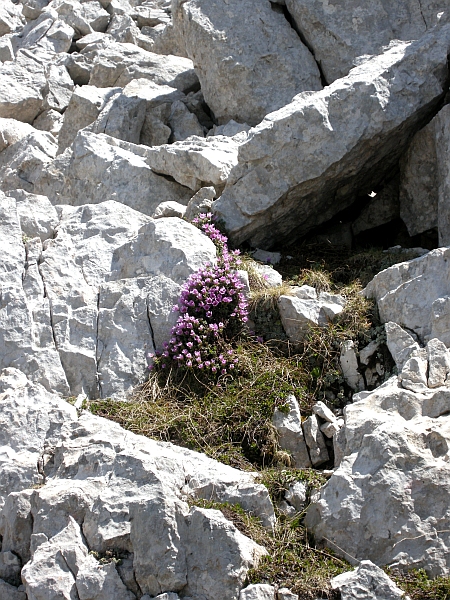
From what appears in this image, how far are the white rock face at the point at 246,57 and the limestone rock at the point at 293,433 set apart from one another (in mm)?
7281

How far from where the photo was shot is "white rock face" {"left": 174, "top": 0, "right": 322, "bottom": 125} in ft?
44.4

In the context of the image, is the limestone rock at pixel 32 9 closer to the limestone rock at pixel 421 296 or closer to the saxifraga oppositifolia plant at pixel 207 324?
the saxifraga oppositifolia plant at pixel 207 324

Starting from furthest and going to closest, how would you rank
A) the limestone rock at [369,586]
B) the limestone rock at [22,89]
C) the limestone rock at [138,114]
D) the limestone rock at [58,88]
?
the limestone rock at [58,88] → the limestone rock at [22,89] → the limestone rock at [138,114] → the limestone rock at [369,586]

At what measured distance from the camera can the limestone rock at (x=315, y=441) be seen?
7.43 meters

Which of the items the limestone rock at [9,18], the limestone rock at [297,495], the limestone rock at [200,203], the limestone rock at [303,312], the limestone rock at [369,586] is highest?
the limestone rock at [9,18]

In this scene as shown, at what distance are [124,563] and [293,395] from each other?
2964 millimetres

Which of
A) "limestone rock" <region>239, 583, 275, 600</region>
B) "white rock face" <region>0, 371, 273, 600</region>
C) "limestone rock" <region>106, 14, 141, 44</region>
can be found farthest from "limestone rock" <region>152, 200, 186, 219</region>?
"limestone rock" <region>106, 14, 141, 44</region>

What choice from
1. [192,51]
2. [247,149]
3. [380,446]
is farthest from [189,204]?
[380,446]

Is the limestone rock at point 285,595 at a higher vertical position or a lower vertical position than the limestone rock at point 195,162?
lower

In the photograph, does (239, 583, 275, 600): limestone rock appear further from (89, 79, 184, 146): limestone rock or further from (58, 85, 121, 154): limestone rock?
(58, 85, 121, 154): limestone rock

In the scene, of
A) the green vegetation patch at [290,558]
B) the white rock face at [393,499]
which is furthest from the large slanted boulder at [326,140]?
the green vegetation patch at [290,558]

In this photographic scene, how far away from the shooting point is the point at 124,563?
18.8ft

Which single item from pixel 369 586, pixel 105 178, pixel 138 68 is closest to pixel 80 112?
pixel 138 68

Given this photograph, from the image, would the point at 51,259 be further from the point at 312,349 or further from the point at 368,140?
the point at 368,140
